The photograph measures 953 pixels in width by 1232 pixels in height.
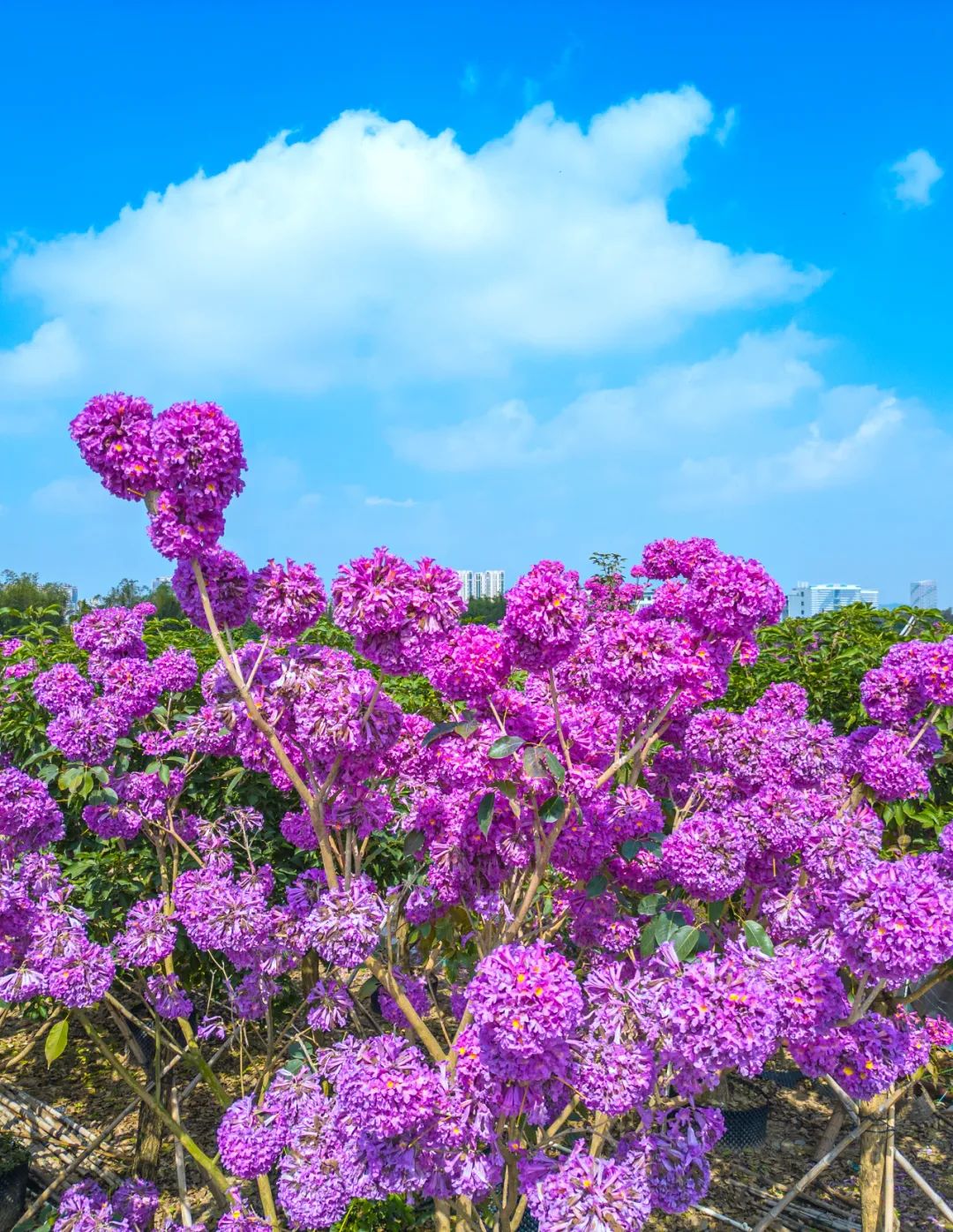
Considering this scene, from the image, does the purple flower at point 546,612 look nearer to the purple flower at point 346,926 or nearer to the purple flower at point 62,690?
the purple flower at point 346,926

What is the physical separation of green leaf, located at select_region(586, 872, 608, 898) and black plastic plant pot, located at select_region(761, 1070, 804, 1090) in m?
3.74

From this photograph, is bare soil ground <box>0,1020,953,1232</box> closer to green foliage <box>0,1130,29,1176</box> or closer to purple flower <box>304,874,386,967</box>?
green foliage <box>0,1130,29,1176</box>

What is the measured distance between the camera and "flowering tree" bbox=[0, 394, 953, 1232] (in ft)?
6.52

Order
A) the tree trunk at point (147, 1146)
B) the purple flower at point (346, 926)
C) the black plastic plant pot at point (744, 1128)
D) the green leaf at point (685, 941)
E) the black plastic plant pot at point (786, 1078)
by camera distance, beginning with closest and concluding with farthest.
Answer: the green leaf at point (685, 941) → the purple flower at point (346, 926) → the tree trunk at point (147, 1146) → the black plastic plant pot at point (744, 1128) → the black plastic plant pot at point (786, 1078)

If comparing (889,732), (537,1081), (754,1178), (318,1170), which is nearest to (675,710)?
(889,732)

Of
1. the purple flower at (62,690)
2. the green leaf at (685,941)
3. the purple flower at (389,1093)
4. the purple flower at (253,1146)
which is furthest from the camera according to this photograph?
the purple flower at (62,690)

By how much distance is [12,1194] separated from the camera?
4.20m

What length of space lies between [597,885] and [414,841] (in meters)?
0.59

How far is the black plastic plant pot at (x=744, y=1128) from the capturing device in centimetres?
481

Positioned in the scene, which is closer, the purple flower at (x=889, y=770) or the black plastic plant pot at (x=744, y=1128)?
the purple flower at (x=889, y=770)

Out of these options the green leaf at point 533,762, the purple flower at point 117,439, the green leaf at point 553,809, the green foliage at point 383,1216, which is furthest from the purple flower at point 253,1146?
the purple flower at point 117,439

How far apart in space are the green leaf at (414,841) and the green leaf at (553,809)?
1.58ft

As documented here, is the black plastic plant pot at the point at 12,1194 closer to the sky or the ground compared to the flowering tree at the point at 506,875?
closer to the ground

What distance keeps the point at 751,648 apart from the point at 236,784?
2545 mm
